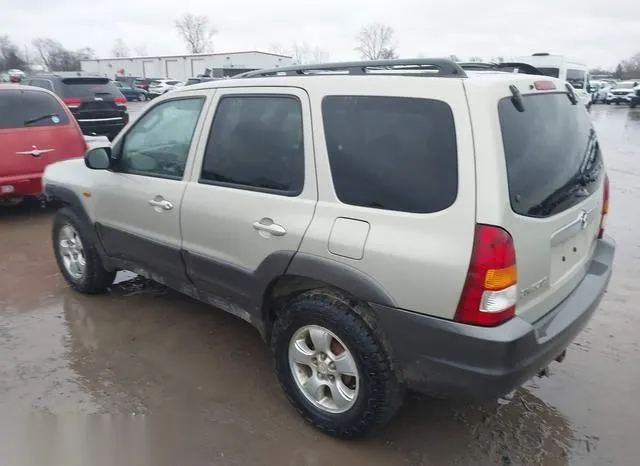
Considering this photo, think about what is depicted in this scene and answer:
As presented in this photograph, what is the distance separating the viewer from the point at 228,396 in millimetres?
3279

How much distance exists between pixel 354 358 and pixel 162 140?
2.09 metres

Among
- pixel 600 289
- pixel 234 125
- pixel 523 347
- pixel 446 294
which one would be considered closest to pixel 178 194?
pixel 234 125

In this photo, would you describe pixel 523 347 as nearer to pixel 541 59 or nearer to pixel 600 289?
pixel 600 289

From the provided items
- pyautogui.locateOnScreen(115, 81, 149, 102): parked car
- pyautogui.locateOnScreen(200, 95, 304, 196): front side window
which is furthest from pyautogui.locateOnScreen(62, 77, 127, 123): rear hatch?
pyautogui.locateOnScreen(115, 81, 149, 102): parked car

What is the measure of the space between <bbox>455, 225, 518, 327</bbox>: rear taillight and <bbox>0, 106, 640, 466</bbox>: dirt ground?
0.91 meters

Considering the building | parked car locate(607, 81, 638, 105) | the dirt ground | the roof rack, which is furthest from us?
the building

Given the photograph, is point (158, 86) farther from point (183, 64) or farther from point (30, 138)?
point (30, 138)

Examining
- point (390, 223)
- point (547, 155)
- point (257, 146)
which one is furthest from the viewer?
point (257, 146)

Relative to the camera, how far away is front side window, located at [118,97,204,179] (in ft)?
11.7

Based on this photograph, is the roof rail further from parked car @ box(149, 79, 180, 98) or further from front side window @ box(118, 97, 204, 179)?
parked car @ box(149, 79, 180, 98)

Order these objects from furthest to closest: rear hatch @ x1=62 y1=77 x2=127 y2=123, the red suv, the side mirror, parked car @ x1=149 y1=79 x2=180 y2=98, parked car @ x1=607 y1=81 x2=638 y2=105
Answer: parked car @ x1=149 y1=79 x2=180 y2=98
parked car @ x1=607 y1=81 x2=638 y2=105
rear hatch @ x1=62 y1=77 x2=127 y2=123
the red suv
the side mirror

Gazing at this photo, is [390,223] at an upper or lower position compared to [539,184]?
lower

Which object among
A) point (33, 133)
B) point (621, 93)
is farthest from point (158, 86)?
point (33, 133)

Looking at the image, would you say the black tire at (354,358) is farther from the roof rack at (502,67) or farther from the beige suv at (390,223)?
the roof rack at (502,67)
